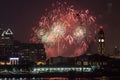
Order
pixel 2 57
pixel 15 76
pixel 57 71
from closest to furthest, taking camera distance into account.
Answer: pixel 15 76
pixel 57 71
pixel 2 57

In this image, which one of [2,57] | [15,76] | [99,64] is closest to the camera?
[15,76]

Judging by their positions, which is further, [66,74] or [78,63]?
[78,63]

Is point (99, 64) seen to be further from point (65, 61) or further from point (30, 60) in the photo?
point (30, 60)

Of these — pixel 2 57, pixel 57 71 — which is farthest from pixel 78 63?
pixel 2 57

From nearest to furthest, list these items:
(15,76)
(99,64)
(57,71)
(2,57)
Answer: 1. (15,76)
2. (57,71)
3. (99,64)
4. (2,57)

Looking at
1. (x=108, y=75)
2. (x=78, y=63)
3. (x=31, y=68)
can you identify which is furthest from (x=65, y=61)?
(x=108, y=75)

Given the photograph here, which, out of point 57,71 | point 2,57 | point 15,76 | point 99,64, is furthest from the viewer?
point 2,57

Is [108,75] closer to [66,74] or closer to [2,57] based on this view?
[66,74]

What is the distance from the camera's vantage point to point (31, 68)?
140 m

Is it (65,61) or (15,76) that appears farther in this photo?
(65,61)

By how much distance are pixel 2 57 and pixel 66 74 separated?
35.6 metres

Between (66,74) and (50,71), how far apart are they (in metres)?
7.88

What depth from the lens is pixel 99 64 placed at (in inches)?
5782

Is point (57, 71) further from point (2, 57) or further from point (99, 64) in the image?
point (2, 57)
